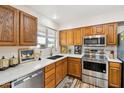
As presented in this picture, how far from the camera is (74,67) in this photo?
3.35 metres

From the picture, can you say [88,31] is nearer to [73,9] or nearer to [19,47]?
[73,9]

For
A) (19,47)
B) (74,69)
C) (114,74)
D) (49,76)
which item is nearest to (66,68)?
(74,69)

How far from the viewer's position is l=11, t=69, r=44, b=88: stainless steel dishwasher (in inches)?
52.1

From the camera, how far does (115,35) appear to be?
9.26 ft

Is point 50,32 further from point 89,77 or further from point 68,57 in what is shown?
point 89,77

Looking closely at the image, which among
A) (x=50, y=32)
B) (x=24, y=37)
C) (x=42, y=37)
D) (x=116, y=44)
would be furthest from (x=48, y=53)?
(x=116, y=44)

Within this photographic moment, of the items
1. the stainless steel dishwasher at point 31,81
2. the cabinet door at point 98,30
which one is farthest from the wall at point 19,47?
the cabinet door at point 98,30

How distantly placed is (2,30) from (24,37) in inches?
19.2

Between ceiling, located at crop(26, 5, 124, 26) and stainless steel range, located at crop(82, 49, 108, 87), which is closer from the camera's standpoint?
ceiling, located at crop(26, 5, 124, 26)

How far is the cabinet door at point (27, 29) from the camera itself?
1.84m

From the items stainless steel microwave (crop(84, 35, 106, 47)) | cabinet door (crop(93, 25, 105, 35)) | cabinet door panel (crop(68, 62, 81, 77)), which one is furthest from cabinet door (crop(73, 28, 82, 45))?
cabinet door panel (crop(68, 62, 81, 77))

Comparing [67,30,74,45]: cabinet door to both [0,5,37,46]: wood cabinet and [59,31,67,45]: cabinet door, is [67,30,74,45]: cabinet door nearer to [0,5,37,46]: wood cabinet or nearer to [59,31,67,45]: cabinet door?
[59,31,67,45]: cabinet door

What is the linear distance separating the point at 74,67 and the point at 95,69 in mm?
804

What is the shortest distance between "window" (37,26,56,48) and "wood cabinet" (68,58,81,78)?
112 centimetres
